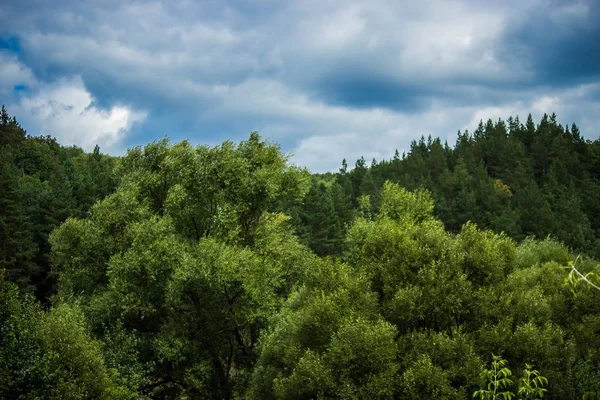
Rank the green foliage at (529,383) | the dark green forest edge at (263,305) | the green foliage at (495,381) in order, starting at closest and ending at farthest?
the green foliage at (529,383) → the green foliage at (495,381) → the dark green forest edge at (263,305)

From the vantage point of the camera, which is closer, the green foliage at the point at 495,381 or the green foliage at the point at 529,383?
the green foliage at the point at 529,383

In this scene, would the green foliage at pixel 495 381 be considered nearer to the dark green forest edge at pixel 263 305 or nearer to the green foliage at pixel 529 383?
the green foliage at pixel 529 383

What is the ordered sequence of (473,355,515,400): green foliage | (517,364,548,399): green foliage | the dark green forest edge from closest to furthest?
(517,364,548,399): green foliage < (473,355,515,400): green foliage < the dark green forest edge

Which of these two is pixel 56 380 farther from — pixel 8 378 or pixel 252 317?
pixel 252 317

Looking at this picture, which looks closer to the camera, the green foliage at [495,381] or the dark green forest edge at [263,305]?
the green foliage at [495,381]

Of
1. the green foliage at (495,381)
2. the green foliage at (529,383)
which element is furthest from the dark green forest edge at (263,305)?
the green foliage at (529,383)

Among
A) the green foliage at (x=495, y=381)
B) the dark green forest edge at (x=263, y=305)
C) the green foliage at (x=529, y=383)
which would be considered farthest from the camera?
the dark green forest edge at (x=263, y=305)

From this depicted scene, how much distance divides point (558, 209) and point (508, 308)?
298 ft

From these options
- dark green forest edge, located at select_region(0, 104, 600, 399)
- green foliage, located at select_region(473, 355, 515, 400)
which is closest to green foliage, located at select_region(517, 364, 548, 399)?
green foliage, located at select_region(473, 355, 515, 400)

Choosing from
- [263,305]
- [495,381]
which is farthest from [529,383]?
[263,305]

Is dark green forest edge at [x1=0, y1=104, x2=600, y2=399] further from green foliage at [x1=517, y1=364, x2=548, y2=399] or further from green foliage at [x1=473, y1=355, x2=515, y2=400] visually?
green foliage at [x1=517, y1=364, x2=548, y2=399]

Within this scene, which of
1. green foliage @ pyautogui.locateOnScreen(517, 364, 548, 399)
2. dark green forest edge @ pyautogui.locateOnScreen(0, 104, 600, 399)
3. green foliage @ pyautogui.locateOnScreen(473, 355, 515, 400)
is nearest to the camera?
green foliage @ pyautogui.locateOnScreen(517, 364, 548, 399)

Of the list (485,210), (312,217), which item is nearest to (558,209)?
(485,210)

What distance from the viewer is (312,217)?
3765 inches
